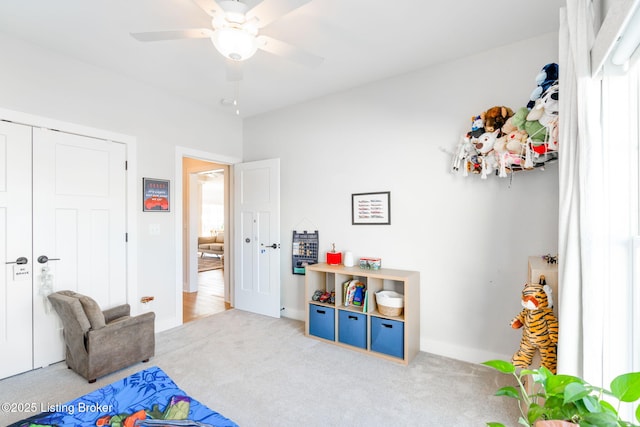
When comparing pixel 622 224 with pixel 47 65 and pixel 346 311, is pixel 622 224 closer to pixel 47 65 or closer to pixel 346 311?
pixel 346 311

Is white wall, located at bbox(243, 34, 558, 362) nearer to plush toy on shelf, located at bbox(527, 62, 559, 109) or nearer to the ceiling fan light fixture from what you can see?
plush toy on shelf, located at bbox(527, 62, 559, 109)

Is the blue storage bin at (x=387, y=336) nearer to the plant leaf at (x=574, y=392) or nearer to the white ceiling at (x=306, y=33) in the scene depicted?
the plant leaf at (x=574, y=392)

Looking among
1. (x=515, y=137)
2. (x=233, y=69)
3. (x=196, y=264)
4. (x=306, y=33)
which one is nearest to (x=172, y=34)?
(x=233, y=69)

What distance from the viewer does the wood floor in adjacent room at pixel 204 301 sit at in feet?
13.2

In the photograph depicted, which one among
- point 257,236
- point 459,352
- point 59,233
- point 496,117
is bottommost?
point 459,352

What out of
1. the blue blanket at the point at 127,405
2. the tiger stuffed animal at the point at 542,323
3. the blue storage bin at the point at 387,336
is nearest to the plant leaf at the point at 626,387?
the tiger stuffed animal at the point at 542,323

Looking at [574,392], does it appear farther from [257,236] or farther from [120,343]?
[257,236]

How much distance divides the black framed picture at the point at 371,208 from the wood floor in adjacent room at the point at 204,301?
7.56 ft

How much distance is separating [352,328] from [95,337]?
210 cm

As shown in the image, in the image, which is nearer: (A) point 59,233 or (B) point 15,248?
(B) point 15,248

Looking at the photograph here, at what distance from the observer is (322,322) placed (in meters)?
3.14

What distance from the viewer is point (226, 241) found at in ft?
14.7

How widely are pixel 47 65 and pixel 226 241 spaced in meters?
2.68

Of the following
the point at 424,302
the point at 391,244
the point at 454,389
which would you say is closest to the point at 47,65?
the point at 391,244
